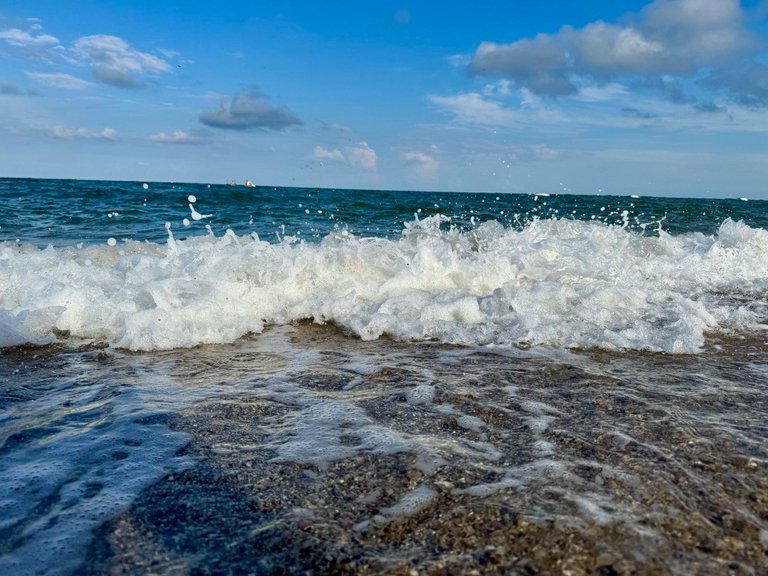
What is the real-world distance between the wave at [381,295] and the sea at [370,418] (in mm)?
26

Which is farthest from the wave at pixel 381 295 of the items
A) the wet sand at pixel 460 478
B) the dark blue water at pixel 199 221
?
the dark blue water at pixel 199 221

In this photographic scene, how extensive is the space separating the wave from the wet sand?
38.9 inches

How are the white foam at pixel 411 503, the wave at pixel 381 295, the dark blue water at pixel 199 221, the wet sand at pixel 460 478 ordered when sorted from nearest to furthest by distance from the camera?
the wet sand at pixel 460 478, the white foam at pixel 411 503, the wave at pixel 381 295, the dark blue water at pixel 199 221

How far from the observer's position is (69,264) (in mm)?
5613

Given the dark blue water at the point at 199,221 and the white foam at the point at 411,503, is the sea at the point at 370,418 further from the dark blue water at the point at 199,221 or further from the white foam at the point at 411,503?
the dark blue water at the point at 199,221

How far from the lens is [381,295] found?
564cm

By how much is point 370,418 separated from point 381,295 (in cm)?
296

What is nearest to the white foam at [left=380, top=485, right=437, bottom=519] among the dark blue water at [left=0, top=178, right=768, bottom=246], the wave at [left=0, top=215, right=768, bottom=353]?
the wave at [left=0, top=215, right=768, bottom=353]

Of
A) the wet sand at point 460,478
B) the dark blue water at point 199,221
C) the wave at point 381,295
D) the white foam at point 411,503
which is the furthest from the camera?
the dark blue water at point 199,221

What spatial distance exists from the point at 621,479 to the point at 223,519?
134 centimetres

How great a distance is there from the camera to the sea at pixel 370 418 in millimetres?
1694

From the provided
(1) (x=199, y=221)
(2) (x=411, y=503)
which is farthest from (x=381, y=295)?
(1) (x=199, y=221)

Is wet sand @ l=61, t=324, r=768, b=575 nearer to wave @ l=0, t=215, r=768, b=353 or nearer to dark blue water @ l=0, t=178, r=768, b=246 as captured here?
wave @ l=0, t=215, r=768, b=353

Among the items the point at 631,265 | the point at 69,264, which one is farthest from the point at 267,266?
the point at 631,265
